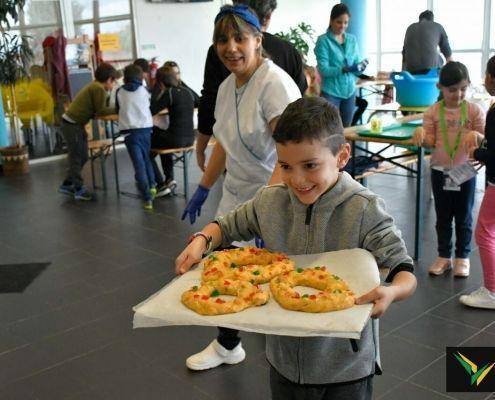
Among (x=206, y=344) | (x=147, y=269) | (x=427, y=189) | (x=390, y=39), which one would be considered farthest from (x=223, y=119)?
(x=390, y=39)

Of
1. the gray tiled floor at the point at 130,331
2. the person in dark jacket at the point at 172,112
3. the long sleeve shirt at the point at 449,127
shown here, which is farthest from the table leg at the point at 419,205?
the person in dark jacket at the point at 172,112

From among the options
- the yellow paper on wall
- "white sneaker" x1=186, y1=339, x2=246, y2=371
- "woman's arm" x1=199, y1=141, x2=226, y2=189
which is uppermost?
the yellow paper on wall

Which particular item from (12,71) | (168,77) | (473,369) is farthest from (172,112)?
(473,369)

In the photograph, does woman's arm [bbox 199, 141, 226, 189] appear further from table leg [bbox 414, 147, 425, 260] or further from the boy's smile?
table leg [bbox 414, 147, 425, 260]

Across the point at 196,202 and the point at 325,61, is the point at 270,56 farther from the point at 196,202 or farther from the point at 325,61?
the point at 325,61

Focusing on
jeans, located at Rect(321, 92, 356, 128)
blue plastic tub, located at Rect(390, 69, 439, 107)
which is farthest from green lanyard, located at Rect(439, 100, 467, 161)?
jeans, located at Rect(321, 92, 356, 128)

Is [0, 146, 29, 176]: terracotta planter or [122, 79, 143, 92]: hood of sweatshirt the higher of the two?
[122, 79, 143, 92]: hood of sweatshirt

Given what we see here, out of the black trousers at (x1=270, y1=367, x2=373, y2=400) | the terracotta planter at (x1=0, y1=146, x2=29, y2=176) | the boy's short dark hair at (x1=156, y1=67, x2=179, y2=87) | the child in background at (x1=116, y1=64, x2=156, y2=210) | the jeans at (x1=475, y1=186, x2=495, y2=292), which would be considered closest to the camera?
the black trousers at (x1=270, y1=367, x2=373, y2=400)

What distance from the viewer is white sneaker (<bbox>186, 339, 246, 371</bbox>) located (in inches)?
107

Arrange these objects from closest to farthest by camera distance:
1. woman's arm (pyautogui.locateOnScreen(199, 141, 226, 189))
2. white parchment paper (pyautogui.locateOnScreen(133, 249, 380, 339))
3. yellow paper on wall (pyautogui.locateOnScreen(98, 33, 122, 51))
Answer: white parchment paper (pyautogui.locateOnScreen(133, 249, 380, 339))
woman's arm (pyautogui.locateOnScreen(199, 141, 226, 189))
yellow paper on wall (pyautogui.locateOnScreen(98, 33, 122, 51))

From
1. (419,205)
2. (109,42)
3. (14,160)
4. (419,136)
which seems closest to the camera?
(419,136)

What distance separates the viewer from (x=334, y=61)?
6.27 m

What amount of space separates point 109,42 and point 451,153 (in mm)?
7245

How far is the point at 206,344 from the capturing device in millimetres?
3006
